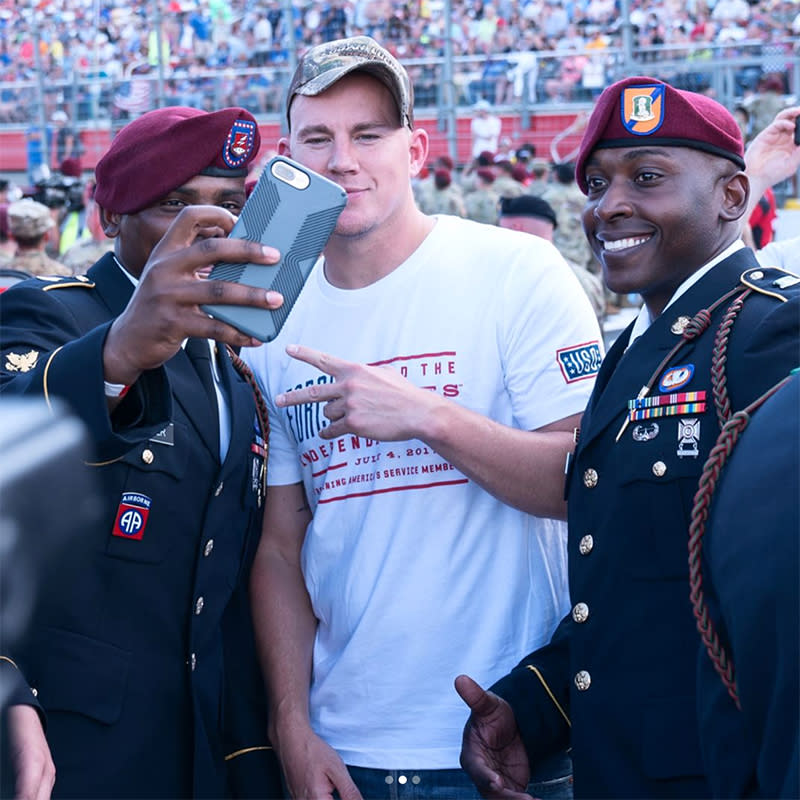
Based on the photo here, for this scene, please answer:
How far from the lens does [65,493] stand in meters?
0.88

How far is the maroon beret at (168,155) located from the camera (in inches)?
96.2

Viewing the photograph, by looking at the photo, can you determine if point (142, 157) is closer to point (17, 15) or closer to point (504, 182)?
point (504, 182)

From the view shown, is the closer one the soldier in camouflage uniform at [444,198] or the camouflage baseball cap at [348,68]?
the camouflage baseball cap at [348,68]

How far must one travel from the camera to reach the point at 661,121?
7.25ft

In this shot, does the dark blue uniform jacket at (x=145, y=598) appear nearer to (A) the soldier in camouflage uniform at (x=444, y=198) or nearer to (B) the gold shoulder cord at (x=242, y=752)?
(B) the gold shoulder cord at (x=242, y=752)

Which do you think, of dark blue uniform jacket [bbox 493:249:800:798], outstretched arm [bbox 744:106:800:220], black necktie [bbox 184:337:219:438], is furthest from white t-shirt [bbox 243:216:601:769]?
outstretched arm [bbox 744:106:800:220]

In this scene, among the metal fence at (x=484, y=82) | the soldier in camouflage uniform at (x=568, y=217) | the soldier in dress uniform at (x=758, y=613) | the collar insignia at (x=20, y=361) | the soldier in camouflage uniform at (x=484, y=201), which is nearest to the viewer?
the soldier in dress uniform at (x=758, y=613)

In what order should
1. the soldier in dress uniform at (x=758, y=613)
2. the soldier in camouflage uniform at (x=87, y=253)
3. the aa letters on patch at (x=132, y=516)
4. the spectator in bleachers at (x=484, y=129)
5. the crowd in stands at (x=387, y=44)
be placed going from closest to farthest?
the soldier in dress uniform at (x=758, y=613) < the aa letters on patch at (x=132, y=516) < the soldier in camouflage uniform at (x=87, y=253) < the crowd in stands at (x=387, y=44) < the spectator in bleachers at (x=484, y=129)

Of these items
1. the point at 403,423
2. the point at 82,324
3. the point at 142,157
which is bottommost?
the point at 403,423

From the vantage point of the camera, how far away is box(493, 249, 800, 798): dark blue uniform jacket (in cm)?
199

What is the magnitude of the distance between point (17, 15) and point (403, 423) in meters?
23.1

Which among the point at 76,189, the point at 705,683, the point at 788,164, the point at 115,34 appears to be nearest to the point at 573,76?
the point at 76,189

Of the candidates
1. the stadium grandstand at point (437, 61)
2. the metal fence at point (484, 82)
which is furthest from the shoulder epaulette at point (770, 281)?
the metal fence at point (484, 82)

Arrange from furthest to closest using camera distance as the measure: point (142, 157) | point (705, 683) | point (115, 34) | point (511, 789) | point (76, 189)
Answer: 1. point (115, 34)
2. point (76, 189)
3. point (142, 157)
4. point (511, 789)
5. point (705, 683)
